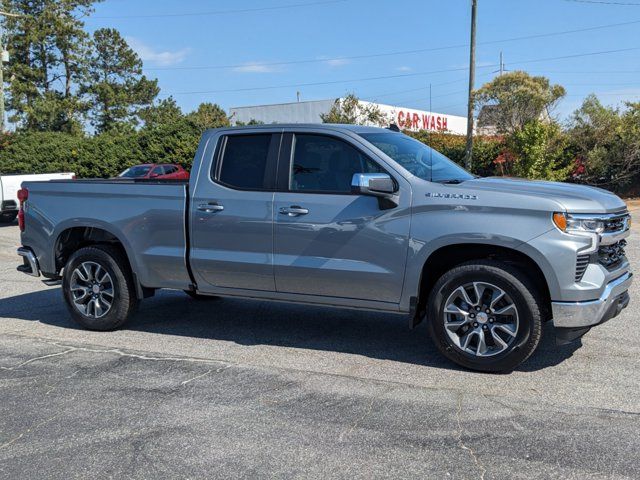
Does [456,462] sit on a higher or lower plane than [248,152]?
lower

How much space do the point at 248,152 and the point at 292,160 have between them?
1.57 ft

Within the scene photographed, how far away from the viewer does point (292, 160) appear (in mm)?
5773

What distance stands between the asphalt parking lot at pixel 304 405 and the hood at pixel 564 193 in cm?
128

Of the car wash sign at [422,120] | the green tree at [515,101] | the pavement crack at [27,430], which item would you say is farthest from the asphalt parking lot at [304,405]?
the car wash sign at [422,120]

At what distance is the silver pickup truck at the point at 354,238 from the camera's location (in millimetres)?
4840

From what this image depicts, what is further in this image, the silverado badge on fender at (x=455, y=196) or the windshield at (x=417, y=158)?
the windshield at (x=417, y=158)

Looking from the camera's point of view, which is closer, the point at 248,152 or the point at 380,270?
the point at 380,270

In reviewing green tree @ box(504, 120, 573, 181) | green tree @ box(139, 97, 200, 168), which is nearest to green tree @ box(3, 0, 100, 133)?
green tree @ box(139, 97, 200, 168)

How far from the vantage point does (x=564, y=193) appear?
16.1 feet

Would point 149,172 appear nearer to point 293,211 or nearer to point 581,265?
point 293,211

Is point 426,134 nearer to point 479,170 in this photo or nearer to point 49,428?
point 479,170

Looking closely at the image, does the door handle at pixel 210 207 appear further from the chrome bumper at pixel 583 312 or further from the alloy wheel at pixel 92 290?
the chrome bumper at pixel 583 312

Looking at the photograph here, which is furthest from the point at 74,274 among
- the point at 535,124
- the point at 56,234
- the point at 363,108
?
the point at 363,108

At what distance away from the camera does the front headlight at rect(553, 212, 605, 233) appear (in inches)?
186
